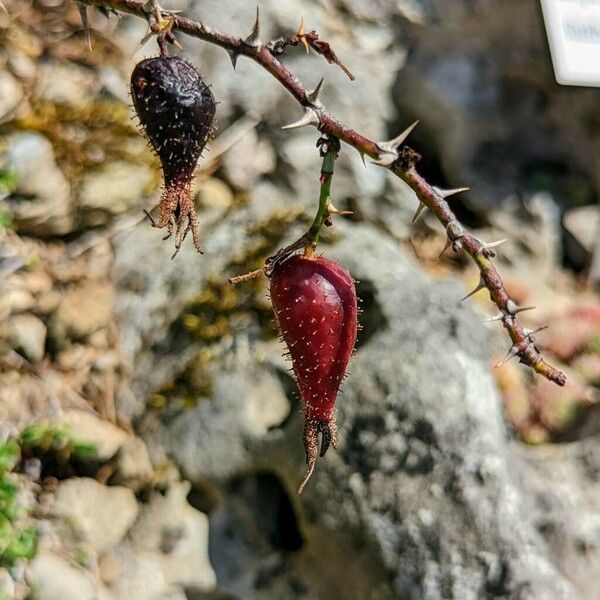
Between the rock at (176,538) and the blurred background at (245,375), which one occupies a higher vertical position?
the blurred background at (245,375)

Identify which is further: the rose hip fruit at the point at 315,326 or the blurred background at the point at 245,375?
the blurred background at the point at 245,375

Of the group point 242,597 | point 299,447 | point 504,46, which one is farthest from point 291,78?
point 504,46

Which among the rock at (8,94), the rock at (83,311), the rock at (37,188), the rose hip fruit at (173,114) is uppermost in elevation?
the rose hip fruit at (173,114)

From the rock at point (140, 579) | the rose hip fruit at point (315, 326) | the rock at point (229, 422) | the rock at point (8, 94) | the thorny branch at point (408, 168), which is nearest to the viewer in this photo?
the thorny branch at point (408, 168)

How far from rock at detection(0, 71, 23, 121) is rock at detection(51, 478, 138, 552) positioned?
4.71ft

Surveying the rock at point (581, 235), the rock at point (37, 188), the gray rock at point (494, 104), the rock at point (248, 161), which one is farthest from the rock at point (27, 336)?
the rock at point (581, 235)

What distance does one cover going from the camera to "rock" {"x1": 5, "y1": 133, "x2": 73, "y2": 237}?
3150 millimetres

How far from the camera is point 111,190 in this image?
11.2ft

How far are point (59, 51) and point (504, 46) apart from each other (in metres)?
2.31

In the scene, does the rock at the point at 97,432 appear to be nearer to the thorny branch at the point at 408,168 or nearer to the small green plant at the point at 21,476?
the small green plant at the point at 21,476

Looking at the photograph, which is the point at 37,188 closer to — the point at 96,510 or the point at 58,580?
the point at 96,510

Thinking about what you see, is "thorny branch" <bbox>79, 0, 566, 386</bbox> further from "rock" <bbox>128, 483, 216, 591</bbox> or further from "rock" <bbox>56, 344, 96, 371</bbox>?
"rock" <bbox>56, 344, 96, 371</bbox>

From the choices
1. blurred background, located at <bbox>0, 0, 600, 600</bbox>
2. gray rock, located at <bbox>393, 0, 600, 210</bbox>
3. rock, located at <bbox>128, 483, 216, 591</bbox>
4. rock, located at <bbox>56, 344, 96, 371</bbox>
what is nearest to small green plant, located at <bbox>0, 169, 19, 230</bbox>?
blurred background, located at <bbox>0, 0, 600, 600</bbox>

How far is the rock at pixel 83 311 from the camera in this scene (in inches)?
127
